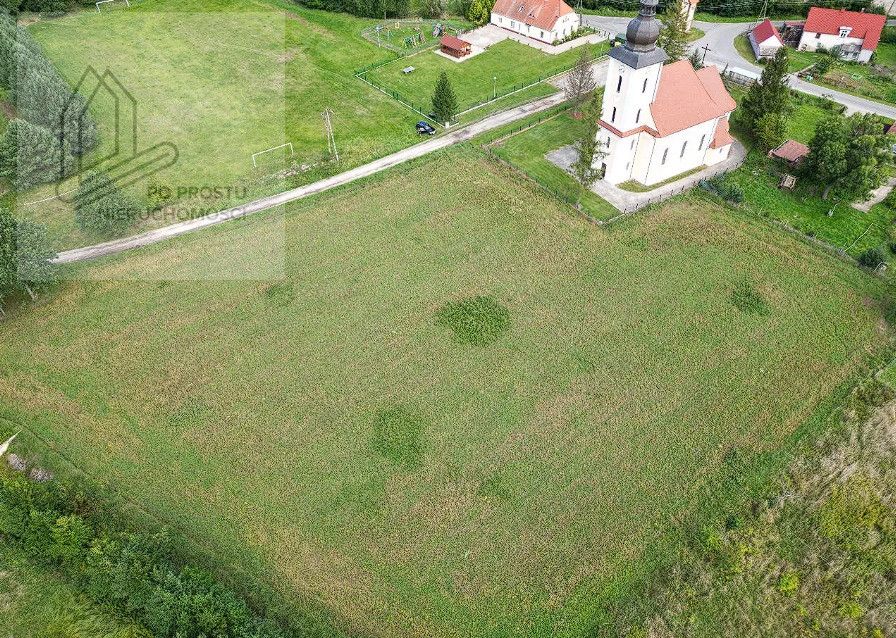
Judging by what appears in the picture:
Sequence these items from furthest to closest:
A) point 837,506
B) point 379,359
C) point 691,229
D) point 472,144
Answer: point 472,144 → point 691,229 → point 379,359 → point 837,506

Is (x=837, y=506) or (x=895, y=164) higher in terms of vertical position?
(x=895, y=164)

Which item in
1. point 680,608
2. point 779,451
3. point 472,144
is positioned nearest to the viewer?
point 680,608

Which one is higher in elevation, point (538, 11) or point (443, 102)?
point (538, 11)

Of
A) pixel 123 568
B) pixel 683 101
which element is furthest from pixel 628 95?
pixel 123 568

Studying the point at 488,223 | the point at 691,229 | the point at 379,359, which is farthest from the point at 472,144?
the point at 379,359

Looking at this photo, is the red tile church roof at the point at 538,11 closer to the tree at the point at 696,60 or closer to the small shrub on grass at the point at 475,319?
the tree at the point at 696,60

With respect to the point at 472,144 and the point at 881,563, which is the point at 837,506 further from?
the point at 472,144

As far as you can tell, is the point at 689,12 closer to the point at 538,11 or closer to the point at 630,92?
the point at 538,11
